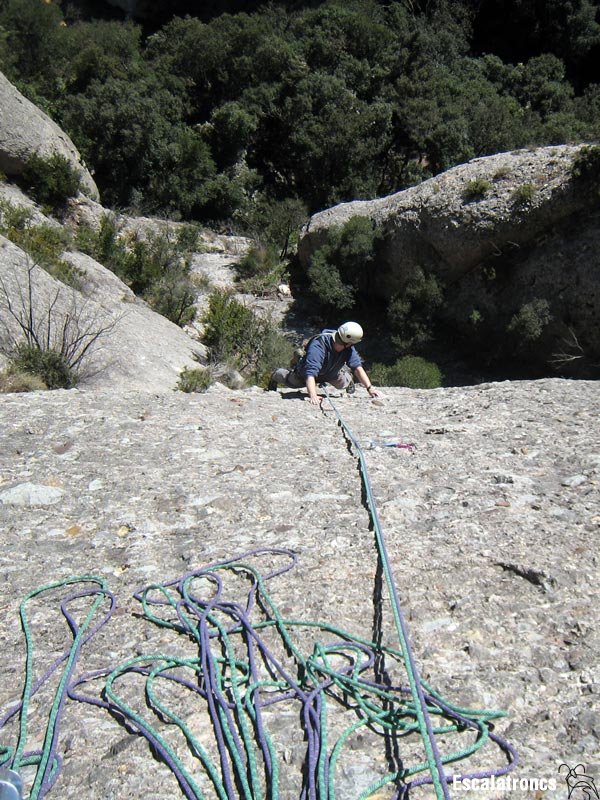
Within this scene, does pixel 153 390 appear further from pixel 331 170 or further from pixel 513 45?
pixel 513 45

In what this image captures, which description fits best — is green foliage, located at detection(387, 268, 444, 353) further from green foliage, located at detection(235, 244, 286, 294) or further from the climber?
the climber

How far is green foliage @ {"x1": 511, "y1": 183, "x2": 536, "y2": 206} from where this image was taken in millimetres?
16906

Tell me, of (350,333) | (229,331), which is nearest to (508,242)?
(229,331)

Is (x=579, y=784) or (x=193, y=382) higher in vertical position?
(x=193, y=382)

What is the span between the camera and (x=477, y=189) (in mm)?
17656

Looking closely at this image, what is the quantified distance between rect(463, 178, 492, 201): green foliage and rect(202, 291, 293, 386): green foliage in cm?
835

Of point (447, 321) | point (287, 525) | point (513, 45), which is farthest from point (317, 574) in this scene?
point (513, 45)

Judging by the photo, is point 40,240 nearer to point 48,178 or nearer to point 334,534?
point 48,178

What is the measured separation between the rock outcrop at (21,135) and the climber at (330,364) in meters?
12.3

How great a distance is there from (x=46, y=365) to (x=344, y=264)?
14.7 meters

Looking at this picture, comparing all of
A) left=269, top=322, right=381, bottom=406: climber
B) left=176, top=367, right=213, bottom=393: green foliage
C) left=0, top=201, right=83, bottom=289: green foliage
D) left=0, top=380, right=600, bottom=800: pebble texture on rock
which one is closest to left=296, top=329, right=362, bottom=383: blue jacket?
left=269, top=322, right=381, bottom=406: climber

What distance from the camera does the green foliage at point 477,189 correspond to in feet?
57.7

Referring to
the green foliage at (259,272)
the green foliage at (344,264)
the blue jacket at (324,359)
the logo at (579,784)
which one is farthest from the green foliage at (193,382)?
the green foliage at (259,272)

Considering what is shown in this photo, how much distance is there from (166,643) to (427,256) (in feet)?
58.6
